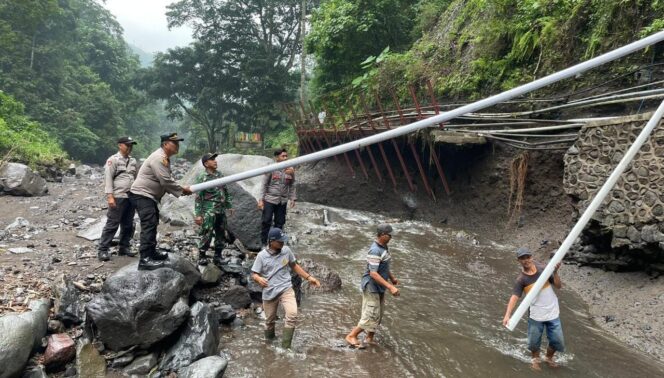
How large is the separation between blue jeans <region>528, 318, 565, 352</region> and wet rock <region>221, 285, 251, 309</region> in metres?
3.87

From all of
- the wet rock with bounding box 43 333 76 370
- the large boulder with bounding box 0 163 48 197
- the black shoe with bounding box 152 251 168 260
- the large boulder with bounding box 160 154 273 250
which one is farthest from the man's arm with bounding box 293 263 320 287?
the large boulder with bounding box 0 163 48 197

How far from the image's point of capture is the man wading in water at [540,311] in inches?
182

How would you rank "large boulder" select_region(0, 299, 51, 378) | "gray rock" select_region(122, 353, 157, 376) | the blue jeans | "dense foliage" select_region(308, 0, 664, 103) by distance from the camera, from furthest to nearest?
"dense foliage" select_region(308, 0, 664, 103), the blue jeans, "gray rock" select_region(122, 353, 157, 376), "large boulder" select_region(0, 299, 51, 378)

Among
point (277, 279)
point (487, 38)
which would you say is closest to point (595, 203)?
point (277, 279)

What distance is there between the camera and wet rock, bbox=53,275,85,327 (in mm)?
4652

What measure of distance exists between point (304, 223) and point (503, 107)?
6.57 metres

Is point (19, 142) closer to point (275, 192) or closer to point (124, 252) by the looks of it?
point (124, 252)

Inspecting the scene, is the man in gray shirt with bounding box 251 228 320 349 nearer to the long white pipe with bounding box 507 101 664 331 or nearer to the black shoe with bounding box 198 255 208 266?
the black shoe with bounding box 198 255 208 266

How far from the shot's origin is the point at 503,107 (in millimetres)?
10953

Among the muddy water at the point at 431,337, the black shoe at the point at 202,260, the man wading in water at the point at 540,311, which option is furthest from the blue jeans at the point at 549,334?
the black shoe at the point at 202,260

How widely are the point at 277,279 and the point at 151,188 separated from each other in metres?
2.09

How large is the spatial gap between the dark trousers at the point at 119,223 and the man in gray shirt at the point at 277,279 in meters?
2.85

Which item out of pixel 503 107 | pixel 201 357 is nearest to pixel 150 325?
pixel 201 357

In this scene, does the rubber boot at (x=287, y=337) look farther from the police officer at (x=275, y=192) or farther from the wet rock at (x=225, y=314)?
the police officer at (x=275, y=192)
